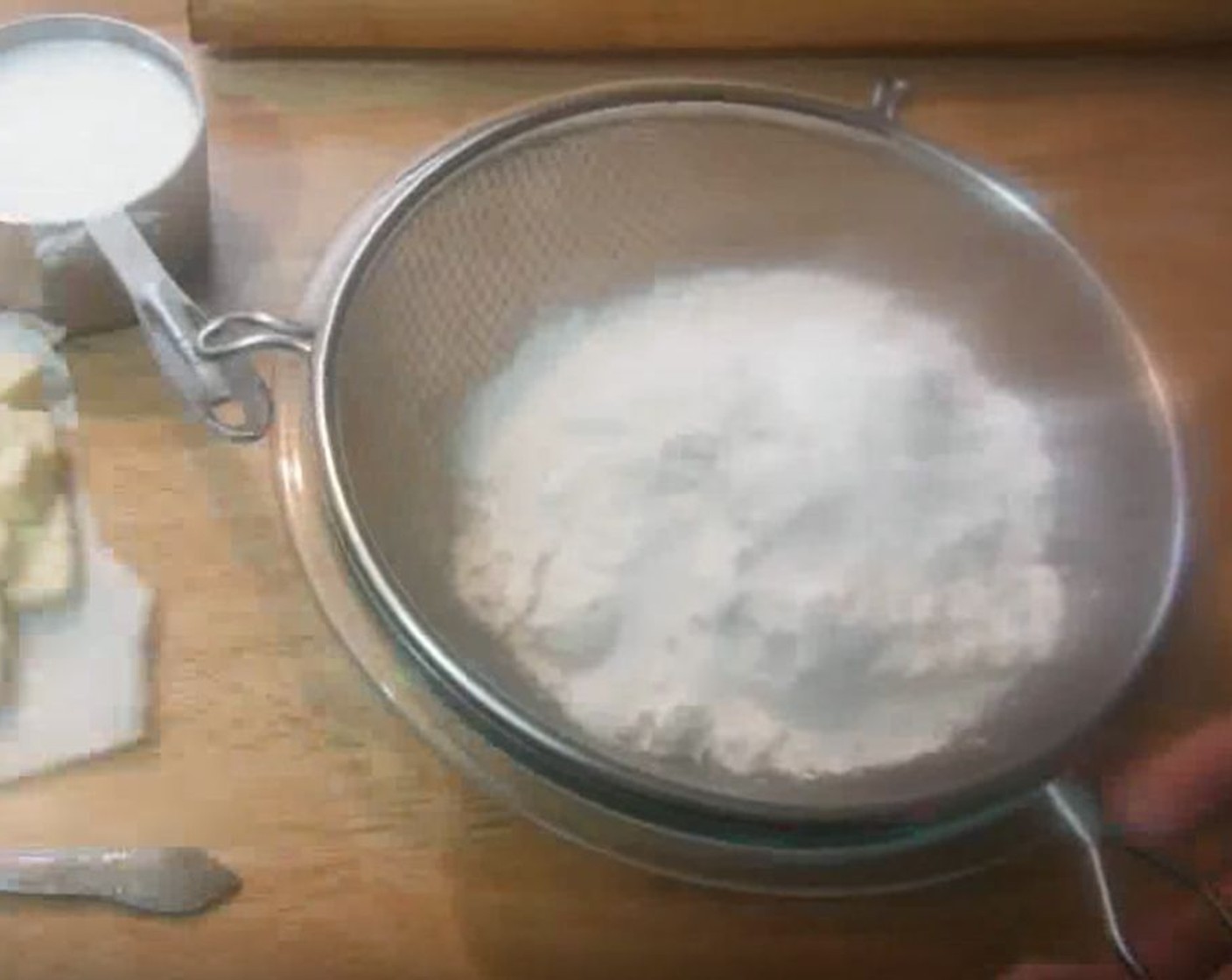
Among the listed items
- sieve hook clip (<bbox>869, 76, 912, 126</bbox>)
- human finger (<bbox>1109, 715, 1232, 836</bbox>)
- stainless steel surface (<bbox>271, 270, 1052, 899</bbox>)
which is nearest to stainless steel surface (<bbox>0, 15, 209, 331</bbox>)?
stainless steel surface (<bbox>271, 270, 1052, 899</bbox>)

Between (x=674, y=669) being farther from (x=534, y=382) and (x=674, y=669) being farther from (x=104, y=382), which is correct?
(x=104, y=382)

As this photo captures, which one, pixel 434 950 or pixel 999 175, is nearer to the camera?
pixel 434 950

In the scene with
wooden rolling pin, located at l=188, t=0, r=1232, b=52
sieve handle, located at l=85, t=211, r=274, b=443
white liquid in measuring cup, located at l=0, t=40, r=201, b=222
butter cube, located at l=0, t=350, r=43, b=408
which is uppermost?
wooden rolling pin, located at l=188, t=0, r=1232, b=52

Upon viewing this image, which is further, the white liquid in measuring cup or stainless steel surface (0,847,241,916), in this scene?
the white liquid in measuring cup

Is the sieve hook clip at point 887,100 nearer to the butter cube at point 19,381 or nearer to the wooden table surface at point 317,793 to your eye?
the wooden table surface at point 317,793

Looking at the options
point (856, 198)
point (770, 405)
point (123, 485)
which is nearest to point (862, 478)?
point (770, 405)

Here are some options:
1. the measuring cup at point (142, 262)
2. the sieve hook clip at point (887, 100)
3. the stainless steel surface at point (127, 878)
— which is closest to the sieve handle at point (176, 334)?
the measuring cup at point (142, 262)

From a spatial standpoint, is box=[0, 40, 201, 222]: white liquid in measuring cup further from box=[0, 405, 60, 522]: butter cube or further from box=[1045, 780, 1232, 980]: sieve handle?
box=[1045, 780, 1232, 980]: sieve handle
